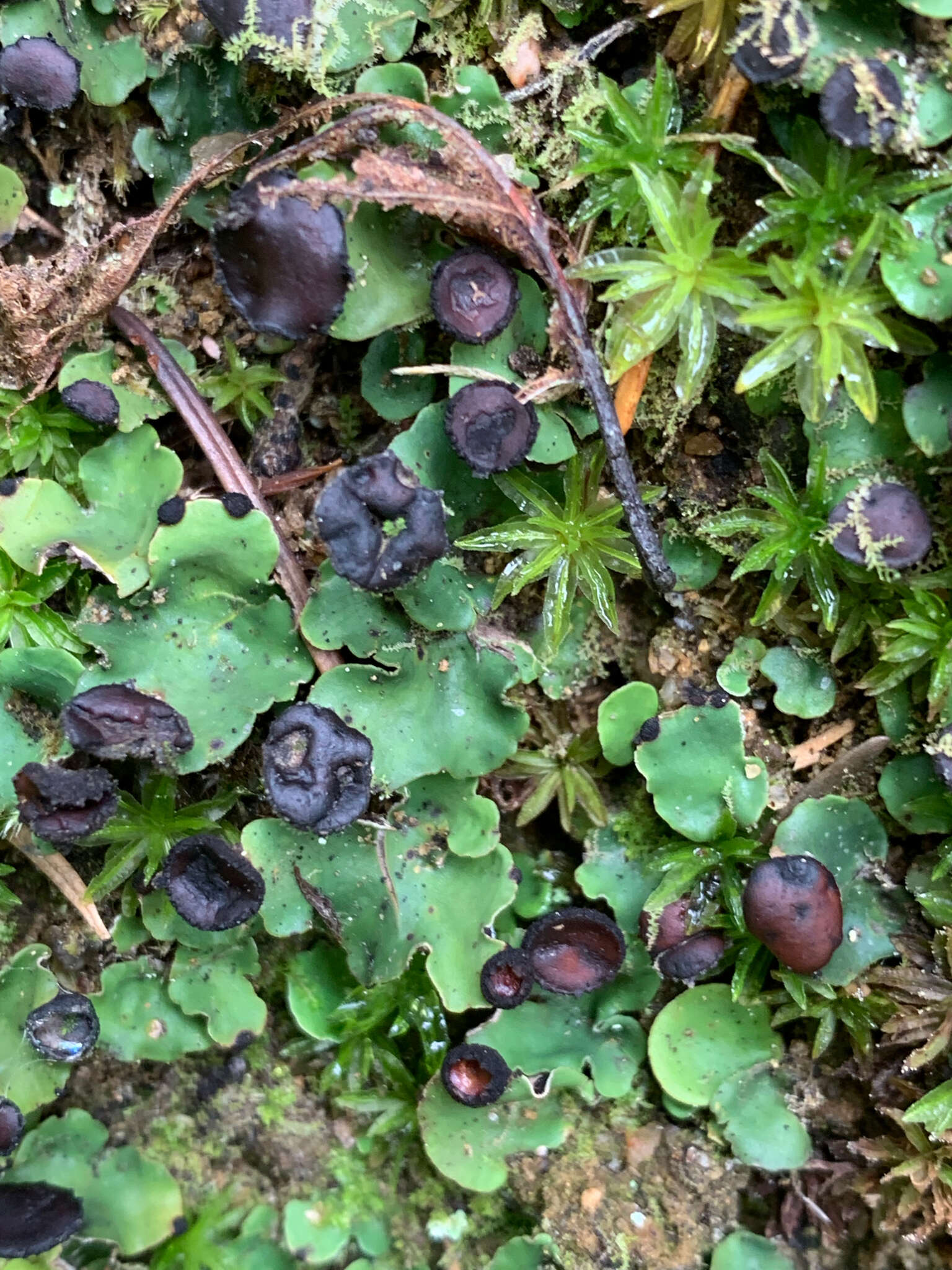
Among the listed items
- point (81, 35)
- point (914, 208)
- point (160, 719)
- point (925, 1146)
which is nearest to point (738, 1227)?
point (925, 1146)

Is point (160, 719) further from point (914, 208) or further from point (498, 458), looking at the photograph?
point (914, 208)

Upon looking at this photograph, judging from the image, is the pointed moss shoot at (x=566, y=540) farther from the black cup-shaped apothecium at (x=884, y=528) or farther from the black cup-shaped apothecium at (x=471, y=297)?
the black cup-shaped apothecium at (x=884, y=528)

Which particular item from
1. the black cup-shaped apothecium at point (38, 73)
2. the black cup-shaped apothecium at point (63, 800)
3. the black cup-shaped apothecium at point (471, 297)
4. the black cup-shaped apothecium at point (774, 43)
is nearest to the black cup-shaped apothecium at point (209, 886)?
the black cup-shaped apothecium at point (63, 800)

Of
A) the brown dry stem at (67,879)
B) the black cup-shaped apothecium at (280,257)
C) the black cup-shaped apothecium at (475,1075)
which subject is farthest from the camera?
the brown dry stem at (67,879)

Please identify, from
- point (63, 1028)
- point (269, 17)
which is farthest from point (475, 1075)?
point (269, 17)

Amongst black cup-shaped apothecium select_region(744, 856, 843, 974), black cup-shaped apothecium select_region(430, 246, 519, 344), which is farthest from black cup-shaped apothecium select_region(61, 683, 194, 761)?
black cup-shaped apothecium select_region(744, 856, 843, 974)

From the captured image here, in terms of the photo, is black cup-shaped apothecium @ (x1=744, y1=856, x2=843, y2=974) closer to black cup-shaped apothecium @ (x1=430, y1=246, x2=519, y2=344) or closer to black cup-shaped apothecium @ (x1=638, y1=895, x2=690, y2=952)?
black cup-shaped apothecium @ (x1=638, y1=895, x2=690, y2=952)
